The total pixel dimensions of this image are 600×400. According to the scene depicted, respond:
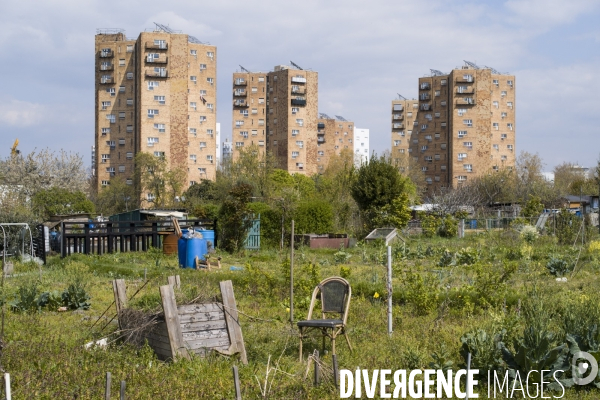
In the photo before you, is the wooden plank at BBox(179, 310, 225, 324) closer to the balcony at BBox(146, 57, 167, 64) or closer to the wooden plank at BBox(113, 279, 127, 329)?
the wooden plank at BBox(113, 279, 127, 329)

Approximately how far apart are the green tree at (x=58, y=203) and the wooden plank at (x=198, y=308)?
3717 cm

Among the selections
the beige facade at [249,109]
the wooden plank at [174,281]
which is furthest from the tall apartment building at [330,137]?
the wooden plank at [174,281]

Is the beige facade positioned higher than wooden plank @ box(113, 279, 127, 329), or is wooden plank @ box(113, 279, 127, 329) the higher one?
the beige facade

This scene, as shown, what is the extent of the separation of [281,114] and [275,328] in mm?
99205

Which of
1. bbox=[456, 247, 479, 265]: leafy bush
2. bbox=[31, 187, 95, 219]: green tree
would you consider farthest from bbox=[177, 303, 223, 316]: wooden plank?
bbox=[31, 187, 95, 219]: green tree

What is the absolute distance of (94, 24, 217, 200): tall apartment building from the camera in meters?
82.8

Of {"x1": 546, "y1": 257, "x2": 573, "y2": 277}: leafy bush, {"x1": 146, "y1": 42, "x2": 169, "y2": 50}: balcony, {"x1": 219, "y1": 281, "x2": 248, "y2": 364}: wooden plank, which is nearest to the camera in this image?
{"x1": 219, "y1": 281, "x2": 248, "y2": 364}: wooden plank

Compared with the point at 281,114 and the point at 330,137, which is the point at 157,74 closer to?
the point at 281,114

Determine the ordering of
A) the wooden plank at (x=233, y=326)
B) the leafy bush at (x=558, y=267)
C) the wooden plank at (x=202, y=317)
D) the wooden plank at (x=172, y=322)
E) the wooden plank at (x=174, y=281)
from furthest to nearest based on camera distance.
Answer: the leafy bush at (x=558, y=267)
the wooden plank at (x=174, y=281)
the wooden plank at (x=233, y=326)
the wooden plank at (x=202, y=317)
the wooden plank at (x=172, y=322)

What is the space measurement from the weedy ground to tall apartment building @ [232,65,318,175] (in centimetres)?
8778

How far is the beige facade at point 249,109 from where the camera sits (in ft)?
371

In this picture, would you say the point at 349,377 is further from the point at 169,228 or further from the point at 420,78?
the point at 420,78

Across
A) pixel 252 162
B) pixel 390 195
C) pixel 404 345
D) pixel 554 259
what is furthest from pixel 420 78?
pixel 404 345

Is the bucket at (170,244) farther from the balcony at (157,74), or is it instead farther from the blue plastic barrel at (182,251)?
the balcony at (157,74)
